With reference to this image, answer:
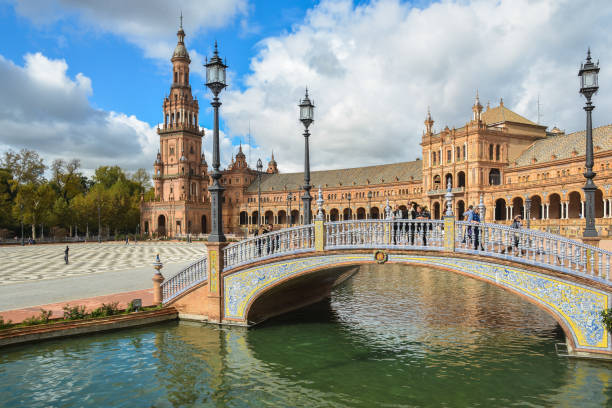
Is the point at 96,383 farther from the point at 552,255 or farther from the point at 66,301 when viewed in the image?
the point at 552,255

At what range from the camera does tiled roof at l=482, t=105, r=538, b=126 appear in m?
66.7

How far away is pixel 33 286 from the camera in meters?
20.3

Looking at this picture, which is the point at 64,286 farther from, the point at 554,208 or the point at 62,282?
the point at 554,208

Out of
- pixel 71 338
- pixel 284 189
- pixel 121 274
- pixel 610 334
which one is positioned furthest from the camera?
pixel 284 189

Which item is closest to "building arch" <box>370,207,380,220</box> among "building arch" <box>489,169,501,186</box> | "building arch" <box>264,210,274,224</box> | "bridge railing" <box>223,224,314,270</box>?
"building arch" <box>489,169,501,186</box>

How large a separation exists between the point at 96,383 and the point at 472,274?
32.4ft

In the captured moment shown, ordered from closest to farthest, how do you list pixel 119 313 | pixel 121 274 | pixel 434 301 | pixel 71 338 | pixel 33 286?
pixel 71 338 < pixel 119 313 < pixel 434 301 < pixel 33 286 < pixel 121 274

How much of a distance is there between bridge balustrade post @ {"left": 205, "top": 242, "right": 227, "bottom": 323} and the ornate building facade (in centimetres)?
2134

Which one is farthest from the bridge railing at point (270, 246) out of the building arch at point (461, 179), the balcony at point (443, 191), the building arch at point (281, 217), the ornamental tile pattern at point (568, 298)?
the building arch at point (281, 217)

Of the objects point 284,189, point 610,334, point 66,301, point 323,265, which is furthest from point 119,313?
point 284,189

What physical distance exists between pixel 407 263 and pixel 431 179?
60218 mm

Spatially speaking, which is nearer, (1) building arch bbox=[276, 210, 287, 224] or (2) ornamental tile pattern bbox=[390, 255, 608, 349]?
(2) ornamental tile pattern bbox=[390, 255, 608, 349]

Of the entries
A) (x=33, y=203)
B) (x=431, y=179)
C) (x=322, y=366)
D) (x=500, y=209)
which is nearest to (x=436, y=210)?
(x=431, y=179)

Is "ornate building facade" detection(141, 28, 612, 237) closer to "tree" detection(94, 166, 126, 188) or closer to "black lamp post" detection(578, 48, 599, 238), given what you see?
"tree" detection(94, 166, 126, 188)
